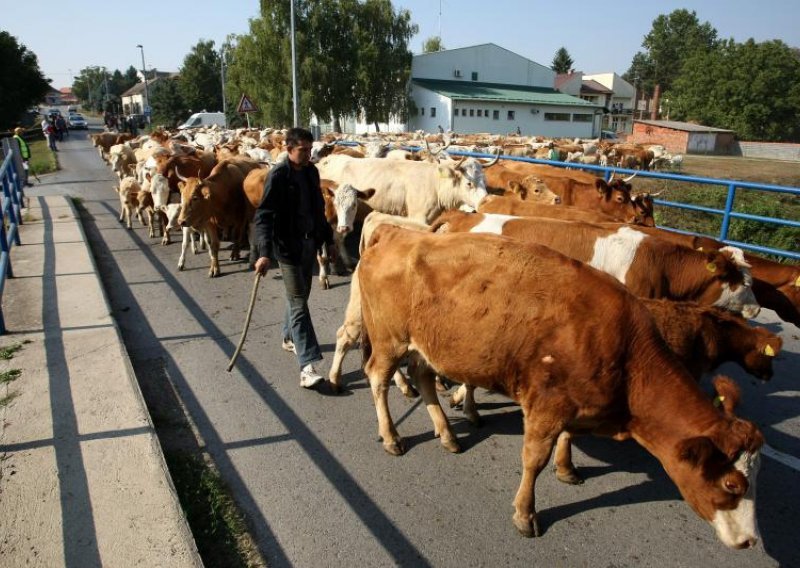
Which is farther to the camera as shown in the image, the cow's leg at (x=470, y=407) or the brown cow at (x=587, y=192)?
the brown cow at (x=587, y=192)

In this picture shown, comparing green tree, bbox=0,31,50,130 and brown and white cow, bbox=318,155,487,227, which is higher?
green tree, bbox=0,31,50,130

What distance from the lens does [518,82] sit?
219 ft

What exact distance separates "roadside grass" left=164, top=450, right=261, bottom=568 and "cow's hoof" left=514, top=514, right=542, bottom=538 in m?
1.47

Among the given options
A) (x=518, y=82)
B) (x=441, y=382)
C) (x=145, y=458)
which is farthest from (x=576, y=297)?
(x=518, y=82)

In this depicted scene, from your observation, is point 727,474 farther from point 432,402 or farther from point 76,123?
point 76,123

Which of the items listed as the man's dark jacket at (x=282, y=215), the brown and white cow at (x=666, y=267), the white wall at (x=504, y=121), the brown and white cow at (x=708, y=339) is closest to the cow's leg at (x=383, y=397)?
the brown and white cow at (x=708, y=339)

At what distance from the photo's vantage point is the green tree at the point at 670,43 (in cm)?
11075

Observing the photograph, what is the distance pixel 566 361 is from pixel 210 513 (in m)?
2.23

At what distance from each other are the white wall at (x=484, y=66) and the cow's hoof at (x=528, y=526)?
60327 mm

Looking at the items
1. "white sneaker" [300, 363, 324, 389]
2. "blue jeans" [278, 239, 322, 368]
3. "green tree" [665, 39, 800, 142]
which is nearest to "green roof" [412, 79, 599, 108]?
"green tree" [665, 39, 800, 142]

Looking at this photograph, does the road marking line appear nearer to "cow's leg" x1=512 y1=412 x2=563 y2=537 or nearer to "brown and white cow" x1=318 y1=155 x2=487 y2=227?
"cow's leg" x1=512 y1=412 x2=563 y2=537

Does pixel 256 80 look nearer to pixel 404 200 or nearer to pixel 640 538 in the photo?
pixel 404 200

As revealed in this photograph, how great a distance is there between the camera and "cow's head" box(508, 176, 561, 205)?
9.03m

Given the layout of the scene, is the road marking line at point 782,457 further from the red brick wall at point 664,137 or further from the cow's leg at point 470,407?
the red brick wall at point 664,137
